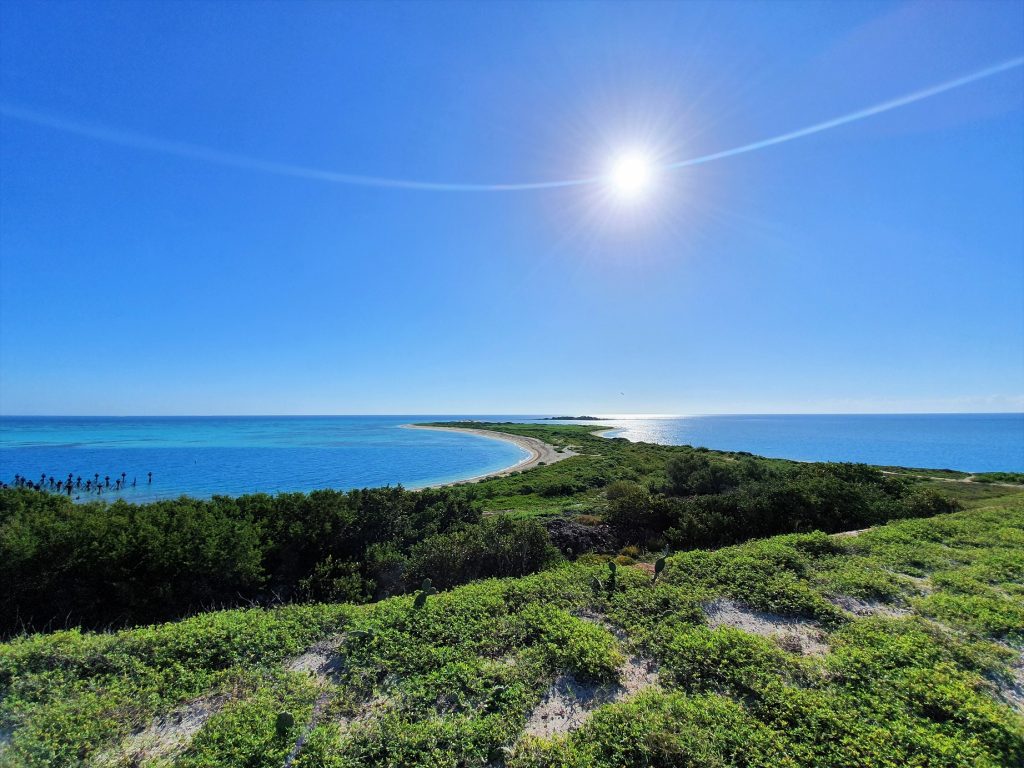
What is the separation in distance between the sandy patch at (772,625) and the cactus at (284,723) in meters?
6.38

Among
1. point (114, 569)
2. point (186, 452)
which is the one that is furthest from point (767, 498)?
point (186, 452)

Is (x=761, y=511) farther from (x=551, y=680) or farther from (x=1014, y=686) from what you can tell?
(x=551, y=680)

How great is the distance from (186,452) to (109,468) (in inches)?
734

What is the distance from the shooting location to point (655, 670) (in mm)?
5691

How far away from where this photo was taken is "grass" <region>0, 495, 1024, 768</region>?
418cm

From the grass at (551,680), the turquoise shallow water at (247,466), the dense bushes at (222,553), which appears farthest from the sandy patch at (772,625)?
the turquoise shallow water at (247,466)

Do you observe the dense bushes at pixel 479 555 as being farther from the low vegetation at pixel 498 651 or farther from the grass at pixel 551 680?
the grass at pixel 551 680

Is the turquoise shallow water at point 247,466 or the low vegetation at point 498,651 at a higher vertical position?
the low vegetation at point 498,651

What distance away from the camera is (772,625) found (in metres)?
6.93

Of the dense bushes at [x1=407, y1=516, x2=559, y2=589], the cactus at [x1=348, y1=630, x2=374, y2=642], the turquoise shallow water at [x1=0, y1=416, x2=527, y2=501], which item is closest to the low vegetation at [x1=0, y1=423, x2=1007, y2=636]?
the dense bushes at [x1=407, y1=516, x2=559, y2=589]

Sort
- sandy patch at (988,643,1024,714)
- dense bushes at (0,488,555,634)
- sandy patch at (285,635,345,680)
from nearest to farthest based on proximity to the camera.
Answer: sandy patch at (988,643,1024,714) → sandy patch at (285,635,345,680) → dense bushes at (0,488,555,634)

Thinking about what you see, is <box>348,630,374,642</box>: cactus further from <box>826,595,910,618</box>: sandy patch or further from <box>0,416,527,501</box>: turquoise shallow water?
<box>0,416,527,501</box>: turquoise shallow water

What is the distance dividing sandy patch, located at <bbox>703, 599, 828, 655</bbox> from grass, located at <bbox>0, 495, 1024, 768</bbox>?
18cm

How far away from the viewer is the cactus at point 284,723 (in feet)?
14.2
